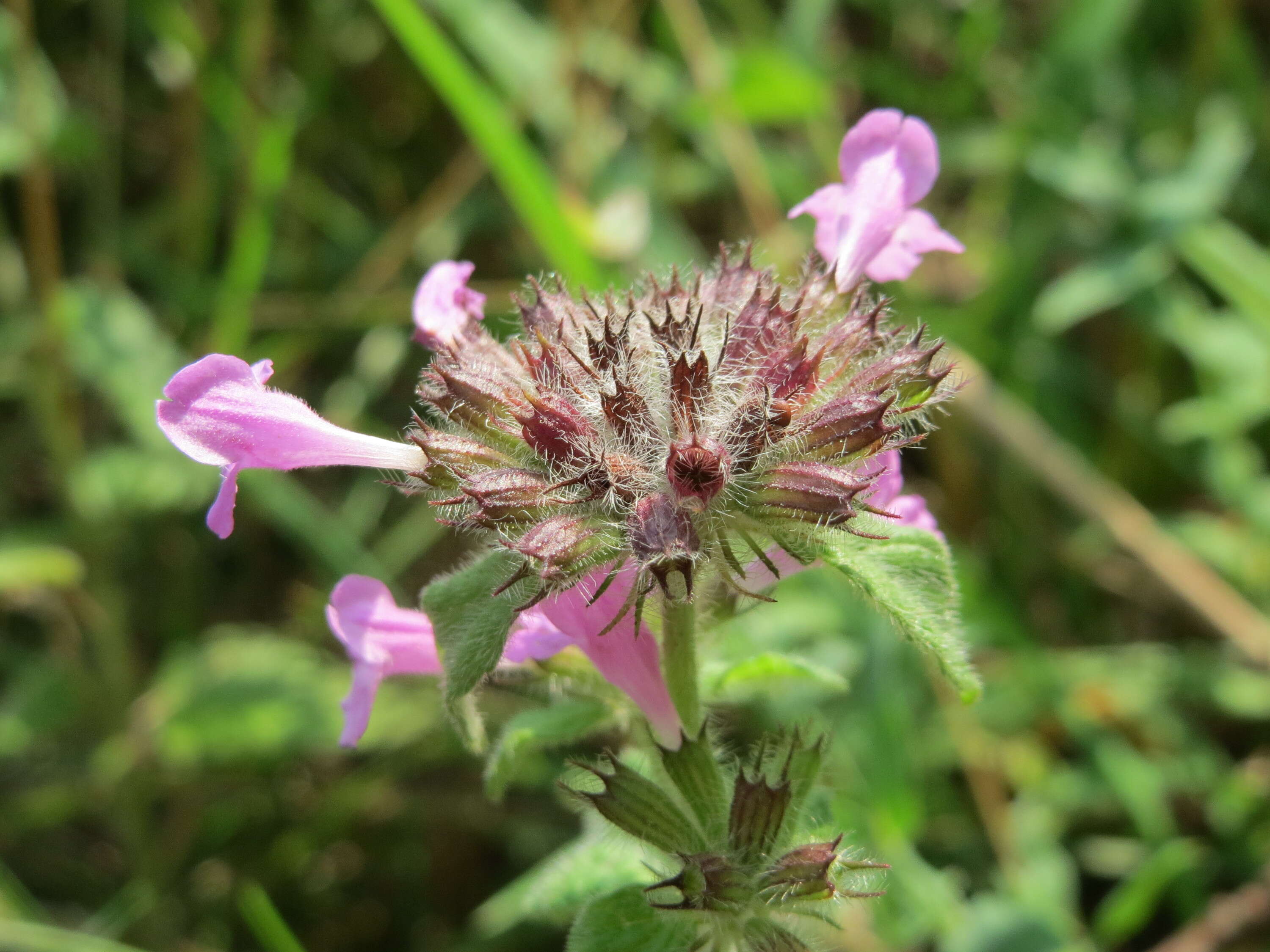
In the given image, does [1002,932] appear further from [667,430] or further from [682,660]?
[667,430]

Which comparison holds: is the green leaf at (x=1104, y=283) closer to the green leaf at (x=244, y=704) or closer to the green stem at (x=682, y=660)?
the green stem at (x=682, y=660)

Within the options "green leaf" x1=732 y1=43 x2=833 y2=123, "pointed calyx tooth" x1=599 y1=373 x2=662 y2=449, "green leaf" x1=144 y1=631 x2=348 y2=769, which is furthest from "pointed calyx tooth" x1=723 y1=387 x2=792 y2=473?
→ "green leaf" x1=732 y1=43 x2=833 y2=123

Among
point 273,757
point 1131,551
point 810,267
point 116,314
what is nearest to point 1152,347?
point 1131,551

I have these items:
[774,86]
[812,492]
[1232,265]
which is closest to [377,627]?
[812,492]

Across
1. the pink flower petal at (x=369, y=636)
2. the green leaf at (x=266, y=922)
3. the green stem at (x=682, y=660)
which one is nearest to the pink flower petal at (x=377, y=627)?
the pink flower petal at (x=369, y=636)

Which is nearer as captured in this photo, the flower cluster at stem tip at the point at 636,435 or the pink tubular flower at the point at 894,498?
the flower cluster at stem tip at the point at 636,435

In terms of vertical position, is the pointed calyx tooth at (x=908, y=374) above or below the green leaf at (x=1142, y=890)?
above

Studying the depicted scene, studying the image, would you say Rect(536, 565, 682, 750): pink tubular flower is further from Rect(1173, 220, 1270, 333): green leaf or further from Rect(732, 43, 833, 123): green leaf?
Rect(1173, 220, 1270, 333): green leaf
